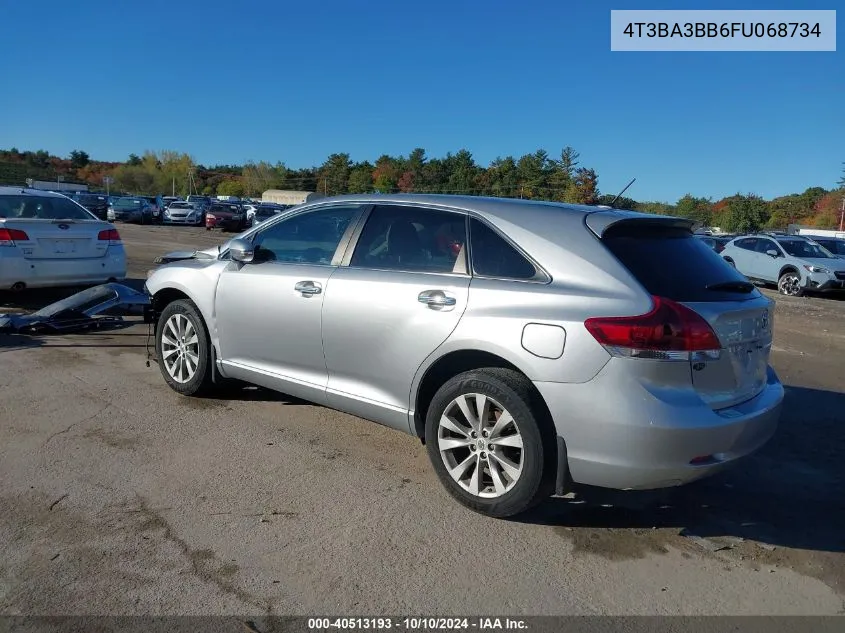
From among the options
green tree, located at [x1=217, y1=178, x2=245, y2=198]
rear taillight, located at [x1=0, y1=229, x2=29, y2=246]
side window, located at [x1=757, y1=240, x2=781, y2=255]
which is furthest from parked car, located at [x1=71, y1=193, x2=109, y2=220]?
green tree, located at [x1=217, y1=178, x2=245, y2=198]

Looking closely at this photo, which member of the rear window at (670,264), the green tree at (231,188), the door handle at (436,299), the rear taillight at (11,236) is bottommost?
the door handle at (436,299)

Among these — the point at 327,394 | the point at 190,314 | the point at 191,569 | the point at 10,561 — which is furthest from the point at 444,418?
the point at 190,314

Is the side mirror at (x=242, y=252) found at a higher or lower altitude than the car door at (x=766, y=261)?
higher

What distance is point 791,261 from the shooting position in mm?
18203

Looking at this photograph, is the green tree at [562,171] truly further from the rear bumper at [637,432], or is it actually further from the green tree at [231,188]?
the green tree at [231,188]

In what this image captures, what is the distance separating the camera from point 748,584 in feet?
10.1

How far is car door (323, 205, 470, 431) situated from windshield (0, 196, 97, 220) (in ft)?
20.5

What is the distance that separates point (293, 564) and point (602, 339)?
176cm

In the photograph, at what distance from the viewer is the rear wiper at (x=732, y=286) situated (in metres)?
3.53

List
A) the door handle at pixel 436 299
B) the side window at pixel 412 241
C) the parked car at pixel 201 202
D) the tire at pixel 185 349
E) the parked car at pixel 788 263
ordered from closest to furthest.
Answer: the door handle at pixel 436 299 → the side window at pixel 412 241 → the tire at pixel 185 349 → the parked car at pixel 788 263 → the parked car at pixel 201 202

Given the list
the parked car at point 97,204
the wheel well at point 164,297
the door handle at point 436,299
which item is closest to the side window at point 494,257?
the door handle at point 436,299

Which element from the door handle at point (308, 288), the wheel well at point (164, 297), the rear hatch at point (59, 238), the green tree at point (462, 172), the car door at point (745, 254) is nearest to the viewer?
the door handle at point (308, 288)

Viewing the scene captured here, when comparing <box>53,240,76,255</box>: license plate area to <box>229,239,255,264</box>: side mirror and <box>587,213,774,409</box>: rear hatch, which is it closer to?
<box>229,239,255,264</box>: side mirror

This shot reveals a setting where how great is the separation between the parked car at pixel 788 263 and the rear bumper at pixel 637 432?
54.2 feet
